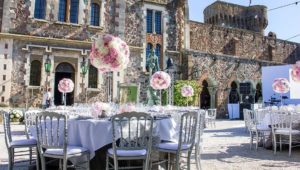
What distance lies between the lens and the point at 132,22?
51.0ft

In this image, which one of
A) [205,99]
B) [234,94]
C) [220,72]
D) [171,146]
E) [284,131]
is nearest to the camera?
[171,146]

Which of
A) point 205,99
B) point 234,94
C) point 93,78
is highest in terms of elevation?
point 93,78

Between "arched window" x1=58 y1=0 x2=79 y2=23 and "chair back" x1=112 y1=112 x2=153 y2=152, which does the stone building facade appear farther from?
"chair back" x1=112 y1=112 x2=153 y2=152

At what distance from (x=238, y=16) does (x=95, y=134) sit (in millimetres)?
29336

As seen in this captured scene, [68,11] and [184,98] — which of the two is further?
[184,98]

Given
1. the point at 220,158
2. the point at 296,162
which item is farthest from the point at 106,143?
the point at 296,162

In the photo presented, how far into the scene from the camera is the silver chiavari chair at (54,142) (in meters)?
3.15

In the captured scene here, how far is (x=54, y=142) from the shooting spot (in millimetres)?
3488

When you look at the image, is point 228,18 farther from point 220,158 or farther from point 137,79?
point 220,158

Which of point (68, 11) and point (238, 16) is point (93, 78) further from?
point (238, 16)

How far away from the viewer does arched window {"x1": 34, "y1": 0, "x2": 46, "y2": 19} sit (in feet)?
44.2

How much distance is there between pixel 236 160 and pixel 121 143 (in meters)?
3.06

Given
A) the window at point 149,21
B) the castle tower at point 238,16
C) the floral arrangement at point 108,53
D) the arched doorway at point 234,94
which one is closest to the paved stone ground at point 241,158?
the floral arrangement at point 108,53

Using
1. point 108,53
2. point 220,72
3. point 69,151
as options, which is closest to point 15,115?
point 108,53
